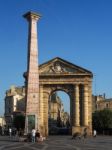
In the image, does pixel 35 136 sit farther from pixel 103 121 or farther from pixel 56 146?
pixel 103 121

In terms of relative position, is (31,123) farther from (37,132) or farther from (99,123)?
(99,123)

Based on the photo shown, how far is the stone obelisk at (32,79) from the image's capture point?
181 feet

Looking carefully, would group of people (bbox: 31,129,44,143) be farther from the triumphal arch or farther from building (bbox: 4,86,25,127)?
building (bbox: 4,86,25,127)

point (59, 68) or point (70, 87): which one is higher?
point (59, 68)

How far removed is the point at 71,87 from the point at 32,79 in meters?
33.6

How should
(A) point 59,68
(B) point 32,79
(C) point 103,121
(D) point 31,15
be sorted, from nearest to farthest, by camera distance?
(D) point 31,15, (B) point 32,79, (A) point 59,68, (C) point 103,121

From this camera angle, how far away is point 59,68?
292 ft

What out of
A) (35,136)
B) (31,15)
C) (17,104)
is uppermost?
(17,104)

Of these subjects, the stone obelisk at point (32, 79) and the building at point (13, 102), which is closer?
the stone obelisk at point (32, 79)

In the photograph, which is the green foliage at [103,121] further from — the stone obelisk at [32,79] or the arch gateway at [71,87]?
the stone obelisk at [32,79]

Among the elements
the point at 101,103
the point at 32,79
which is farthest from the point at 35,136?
the point at 101,103

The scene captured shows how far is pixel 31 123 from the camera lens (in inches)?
2185

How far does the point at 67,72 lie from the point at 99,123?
1972 centimetres

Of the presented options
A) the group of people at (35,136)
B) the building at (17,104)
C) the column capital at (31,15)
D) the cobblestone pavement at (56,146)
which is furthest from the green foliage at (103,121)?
the building at (17,104)
